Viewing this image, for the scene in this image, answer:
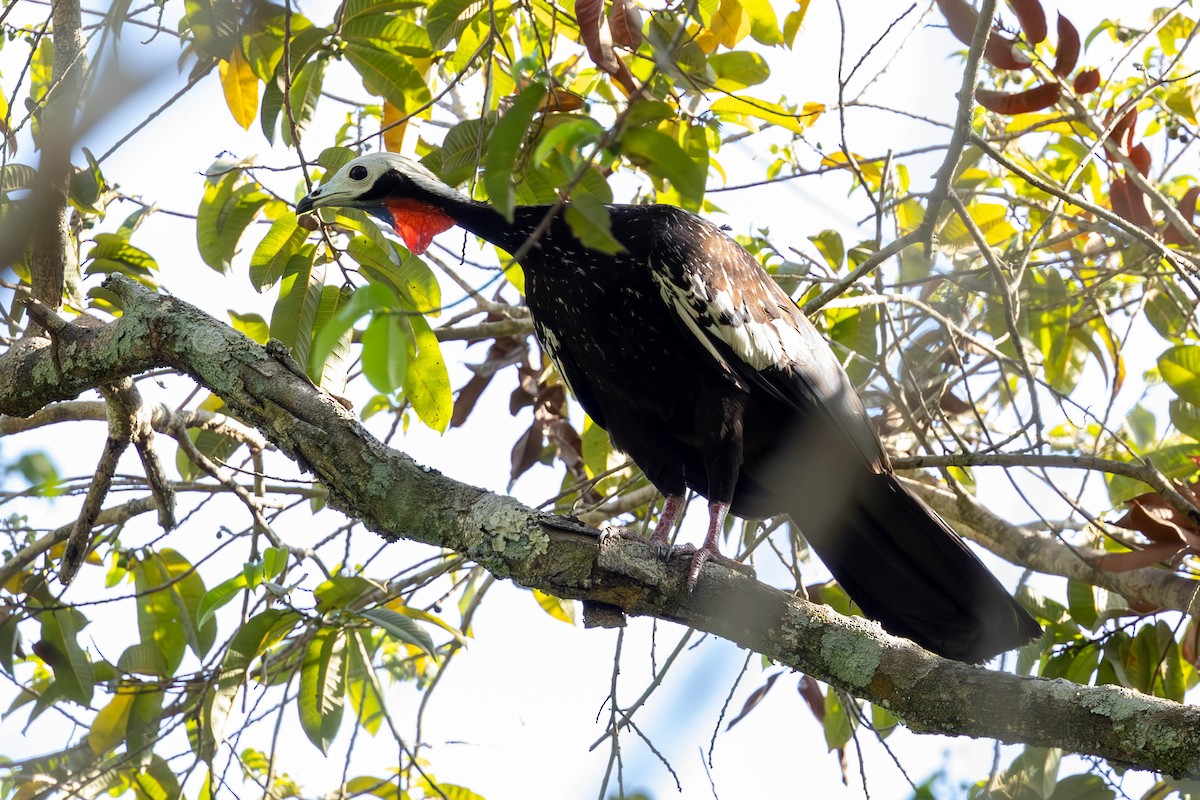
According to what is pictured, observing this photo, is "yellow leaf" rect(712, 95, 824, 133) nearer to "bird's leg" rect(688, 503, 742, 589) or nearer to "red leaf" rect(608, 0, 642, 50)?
"red leaf" rect(608, 0, 642, 50)

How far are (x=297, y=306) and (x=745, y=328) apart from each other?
1508mm

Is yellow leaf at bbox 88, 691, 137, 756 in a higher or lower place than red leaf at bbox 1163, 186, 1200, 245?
lower

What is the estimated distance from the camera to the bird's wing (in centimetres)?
357

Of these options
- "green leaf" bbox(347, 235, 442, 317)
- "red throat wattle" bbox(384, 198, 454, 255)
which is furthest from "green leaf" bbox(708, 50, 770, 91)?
"green leaf" bbox(347, 235, 442, 317)

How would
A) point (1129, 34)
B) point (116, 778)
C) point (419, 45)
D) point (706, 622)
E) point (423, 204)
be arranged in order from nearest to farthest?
1. point (706, 622)
2. point (419, 45)
3. point (116, 778)
4. point (423, 204)
5. point (1129, 34)

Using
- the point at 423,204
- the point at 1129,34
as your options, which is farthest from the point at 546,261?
the point at 1129,34

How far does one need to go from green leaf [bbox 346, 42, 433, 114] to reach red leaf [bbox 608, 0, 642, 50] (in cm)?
68

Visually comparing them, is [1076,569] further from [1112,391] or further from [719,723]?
[719,723]

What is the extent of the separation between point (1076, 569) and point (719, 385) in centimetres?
147

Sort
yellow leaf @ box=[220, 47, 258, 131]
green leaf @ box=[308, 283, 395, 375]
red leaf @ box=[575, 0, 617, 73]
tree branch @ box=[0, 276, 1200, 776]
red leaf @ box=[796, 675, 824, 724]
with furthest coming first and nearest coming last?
red leaf @ box=[796, 675, 824, 724]
yellow leaf @ box=[220, 47, 258, 131]
red leaf @ box=[575, 0, 617, 73]
tree branch @ box=[0, 276, 1200, 776]
green leaf @ box=[308, 283, 395, 375]

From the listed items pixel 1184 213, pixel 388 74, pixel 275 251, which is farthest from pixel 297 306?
pixel 1184 213

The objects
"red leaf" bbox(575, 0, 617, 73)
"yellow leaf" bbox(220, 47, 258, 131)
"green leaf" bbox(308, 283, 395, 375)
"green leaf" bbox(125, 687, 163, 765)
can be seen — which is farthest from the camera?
"yellow leaf" bbox(220, 47, 258, 131)

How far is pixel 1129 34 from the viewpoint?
4.89 meters

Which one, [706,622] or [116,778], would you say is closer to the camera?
[706,622]
